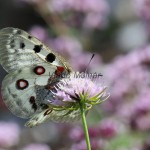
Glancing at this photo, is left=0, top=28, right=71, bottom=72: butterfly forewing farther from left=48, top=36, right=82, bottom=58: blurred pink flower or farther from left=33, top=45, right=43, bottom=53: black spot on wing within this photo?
left=48, top=36, right=82, bottom=58: blurred pink flower

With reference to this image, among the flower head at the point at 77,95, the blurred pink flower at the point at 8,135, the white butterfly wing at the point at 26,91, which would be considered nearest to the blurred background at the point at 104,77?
the blurred pink flower at the point at 8,135

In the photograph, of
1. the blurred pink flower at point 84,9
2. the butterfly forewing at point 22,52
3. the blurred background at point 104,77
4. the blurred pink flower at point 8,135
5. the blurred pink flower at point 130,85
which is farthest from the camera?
the blurred pink flower at point 84,9

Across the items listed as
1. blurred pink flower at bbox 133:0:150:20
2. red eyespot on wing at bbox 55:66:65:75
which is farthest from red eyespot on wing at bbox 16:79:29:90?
blurred pink flower at bbox 133:0:150:20

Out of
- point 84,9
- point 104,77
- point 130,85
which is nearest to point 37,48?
point 130,85

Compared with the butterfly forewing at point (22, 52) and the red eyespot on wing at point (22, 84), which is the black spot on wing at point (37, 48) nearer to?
the butterfly forewing at point (22, 52)

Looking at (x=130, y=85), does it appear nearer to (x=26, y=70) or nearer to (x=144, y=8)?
(x=144, y=8)

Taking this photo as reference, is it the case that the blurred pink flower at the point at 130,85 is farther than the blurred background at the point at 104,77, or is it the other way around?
the blurred pink flower at the point at 130,85
